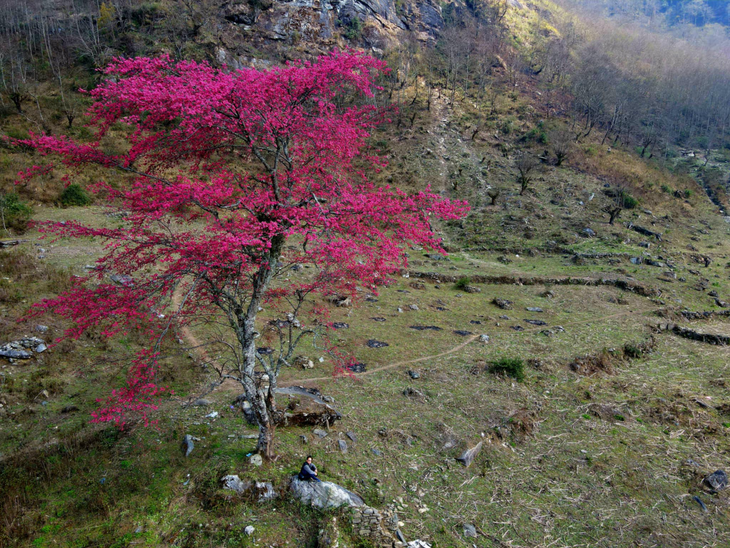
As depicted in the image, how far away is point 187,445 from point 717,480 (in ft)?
39.4

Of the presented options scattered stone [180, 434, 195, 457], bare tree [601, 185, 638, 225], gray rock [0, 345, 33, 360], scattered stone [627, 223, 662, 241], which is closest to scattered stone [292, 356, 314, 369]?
scattered stone [180, 434, 195, 457]

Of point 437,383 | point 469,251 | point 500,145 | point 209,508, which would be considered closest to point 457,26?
point 500,145

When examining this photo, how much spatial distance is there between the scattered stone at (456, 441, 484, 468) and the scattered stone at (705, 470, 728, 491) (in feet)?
17.0

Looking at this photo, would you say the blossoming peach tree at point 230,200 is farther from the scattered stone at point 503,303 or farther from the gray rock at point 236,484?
the scattered stone at point 503,303

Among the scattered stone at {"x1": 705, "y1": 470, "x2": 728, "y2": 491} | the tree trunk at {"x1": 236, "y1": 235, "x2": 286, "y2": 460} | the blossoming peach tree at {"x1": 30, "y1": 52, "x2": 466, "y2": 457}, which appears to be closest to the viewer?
the blossoming peach tree at {"x1": 30, "y1": 52, "x2": 466, "y2": 457}

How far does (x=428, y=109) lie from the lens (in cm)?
5038

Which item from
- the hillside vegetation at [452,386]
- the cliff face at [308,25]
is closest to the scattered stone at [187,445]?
the hillside vegetation at [452,386]

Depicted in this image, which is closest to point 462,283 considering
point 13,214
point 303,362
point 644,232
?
point 303,362

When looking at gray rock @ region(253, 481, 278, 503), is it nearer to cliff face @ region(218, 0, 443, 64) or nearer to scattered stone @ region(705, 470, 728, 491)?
scattered stone @ region(705, 470, 728, 491)

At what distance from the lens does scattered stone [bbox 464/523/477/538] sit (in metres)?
6.68

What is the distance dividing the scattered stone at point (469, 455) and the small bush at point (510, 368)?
13.0 ft

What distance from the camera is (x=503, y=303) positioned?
1898 cm

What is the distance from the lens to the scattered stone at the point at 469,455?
8422 millimetres

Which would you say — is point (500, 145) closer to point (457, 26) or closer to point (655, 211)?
point (655, 211)
